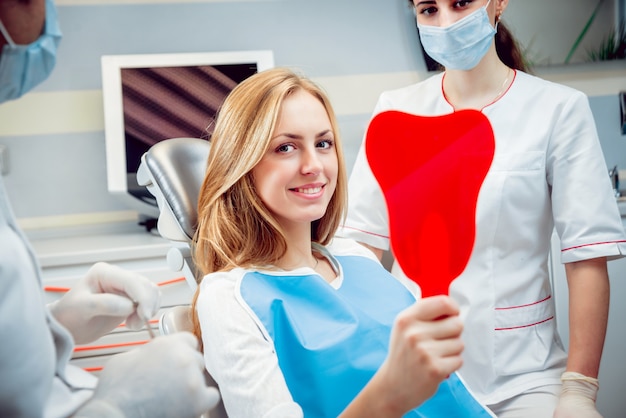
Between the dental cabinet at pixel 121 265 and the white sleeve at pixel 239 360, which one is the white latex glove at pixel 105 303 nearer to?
the white sleeve at pixel 239 360

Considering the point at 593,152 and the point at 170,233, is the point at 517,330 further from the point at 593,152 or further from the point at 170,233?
the point at 170,233

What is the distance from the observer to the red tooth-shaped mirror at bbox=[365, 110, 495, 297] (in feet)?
2.51

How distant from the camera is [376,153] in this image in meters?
0.90

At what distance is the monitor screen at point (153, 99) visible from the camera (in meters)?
2.28

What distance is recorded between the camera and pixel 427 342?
2.21ft

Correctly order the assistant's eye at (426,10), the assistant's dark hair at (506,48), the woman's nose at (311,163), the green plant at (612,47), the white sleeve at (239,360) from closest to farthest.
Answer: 1. the white sleeve at (239,360)
2. the woman's nose at (311,163)
3. the assistant's eye at (426,10)
4. the assistant's dark hair at (506,48)
5. the green plant at (612,47)

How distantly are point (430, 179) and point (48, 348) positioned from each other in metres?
0.50

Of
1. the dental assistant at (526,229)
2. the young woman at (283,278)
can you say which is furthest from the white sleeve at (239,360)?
the dental assistant at (526,229)

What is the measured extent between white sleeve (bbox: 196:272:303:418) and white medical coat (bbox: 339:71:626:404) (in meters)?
0.48

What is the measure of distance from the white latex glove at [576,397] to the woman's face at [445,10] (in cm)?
72

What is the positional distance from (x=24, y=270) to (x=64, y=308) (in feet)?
0.64

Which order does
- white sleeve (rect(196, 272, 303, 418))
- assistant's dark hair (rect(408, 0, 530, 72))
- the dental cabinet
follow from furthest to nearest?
the dental cabinet
assistant's dark hair (rect(408, 0, 530, 72))
white sleeve (rect(196, 272, 303, 418))

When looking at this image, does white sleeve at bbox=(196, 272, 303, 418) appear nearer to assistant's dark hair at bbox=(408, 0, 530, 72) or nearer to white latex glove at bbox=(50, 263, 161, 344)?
white latex glove at bbox=(50, 263, 161, 344)

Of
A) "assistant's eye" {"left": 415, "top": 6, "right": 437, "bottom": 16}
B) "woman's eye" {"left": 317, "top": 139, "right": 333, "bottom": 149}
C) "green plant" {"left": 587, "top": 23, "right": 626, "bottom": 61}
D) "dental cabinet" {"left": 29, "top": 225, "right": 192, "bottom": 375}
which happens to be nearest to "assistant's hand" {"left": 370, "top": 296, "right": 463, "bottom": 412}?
"woman's eye" {"left": 317, "top": 139, "right": 333, "bottom": 149}
